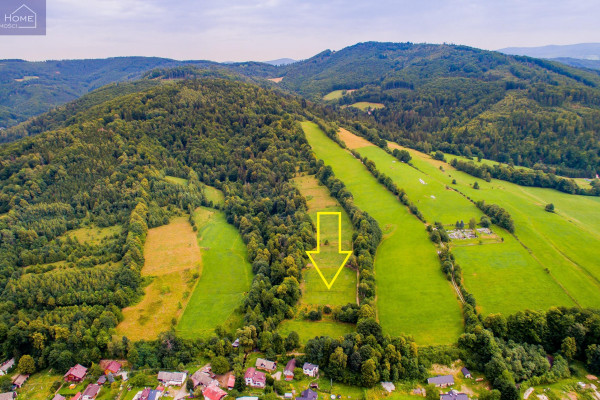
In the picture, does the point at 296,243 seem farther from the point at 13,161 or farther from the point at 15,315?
the point at 13,161

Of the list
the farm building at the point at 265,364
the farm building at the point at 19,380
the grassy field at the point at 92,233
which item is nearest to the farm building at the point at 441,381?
the farm building at the point at 265,364

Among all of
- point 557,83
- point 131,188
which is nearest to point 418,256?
point 131,188

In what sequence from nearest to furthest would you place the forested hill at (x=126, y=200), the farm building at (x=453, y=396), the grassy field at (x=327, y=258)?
the farm building at (x=453, y=396) < the forested hill at (x=126, y=200) < the grassy field at (x=327, y=258)

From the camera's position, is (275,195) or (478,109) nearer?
(275,195)

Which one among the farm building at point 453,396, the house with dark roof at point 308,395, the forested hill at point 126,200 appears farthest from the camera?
the forested hill at point 126,200

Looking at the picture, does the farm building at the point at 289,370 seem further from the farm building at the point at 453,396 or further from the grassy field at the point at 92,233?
the grassy field at the point at 92,233

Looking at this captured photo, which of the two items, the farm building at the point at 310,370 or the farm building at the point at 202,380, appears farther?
the farm building at the point at 310,370

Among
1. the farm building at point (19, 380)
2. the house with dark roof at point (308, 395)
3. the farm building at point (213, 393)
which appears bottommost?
the farm building at point (19, 380)
